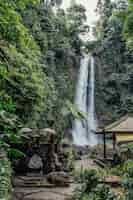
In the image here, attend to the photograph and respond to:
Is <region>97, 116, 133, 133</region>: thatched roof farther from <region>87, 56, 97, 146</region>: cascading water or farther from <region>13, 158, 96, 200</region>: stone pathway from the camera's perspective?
<region>87, 56, 97, 146</region>: cascading water

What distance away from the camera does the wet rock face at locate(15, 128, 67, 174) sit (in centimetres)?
745

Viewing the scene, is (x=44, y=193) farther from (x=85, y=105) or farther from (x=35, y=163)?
(x=85, y=105)

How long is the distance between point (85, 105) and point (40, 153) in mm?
12964

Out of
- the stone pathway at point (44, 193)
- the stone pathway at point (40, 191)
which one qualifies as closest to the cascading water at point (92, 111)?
the stone pathway at point (40, 191)

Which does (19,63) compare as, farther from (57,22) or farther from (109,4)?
(109,4)

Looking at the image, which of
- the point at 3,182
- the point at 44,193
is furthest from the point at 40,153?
the point at 3,182

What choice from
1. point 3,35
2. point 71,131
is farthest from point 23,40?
point 71,131

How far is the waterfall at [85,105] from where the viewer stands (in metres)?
18.9

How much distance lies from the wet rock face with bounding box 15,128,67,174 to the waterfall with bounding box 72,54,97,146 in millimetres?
9587

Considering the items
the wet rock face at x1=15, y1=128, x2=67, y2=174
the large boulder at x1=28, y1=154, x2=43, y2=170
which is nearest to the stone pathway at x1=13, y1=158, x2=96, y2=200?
the large boulder at x1=28, y1=154, x2=43, y2=170

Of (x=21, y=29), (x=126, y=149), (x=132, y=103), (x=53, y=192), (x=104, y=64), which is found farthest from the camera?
(x=104, y=64)

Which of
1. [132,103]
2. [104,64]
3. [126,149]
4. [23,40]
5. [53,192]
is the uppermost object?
[104,64]

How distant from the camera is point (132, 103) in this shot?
2016cm

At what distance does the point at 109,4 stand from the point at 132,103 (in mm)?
11422
